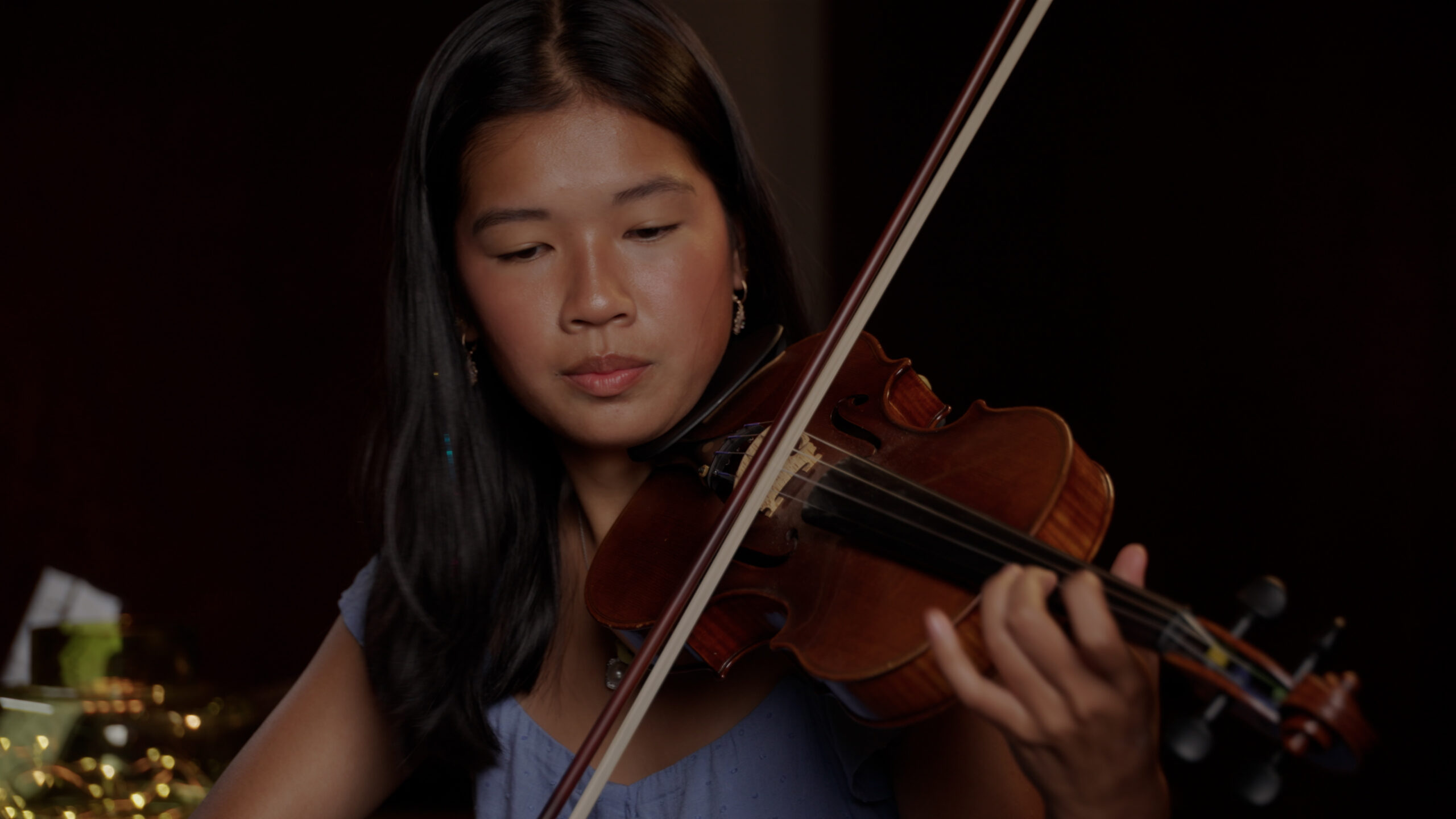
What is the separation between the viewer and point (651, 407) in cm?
86

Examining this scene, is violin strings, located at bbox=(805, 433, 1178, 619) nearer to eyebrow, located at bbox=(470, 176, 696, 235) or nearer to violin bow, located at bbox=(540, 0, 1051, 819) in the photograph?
violin bow, located at bbox=(540, 0, 1051, 819)

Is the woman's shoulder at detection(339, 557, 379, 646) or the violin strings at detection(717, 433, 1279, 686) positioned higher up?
the violin strings at detection(717, 433, 1279, 686)

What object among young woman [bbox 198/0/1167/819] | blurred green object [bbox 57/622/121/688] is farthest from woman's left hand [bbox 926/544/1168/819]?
blurred green object [bbox 57/622/121/688]

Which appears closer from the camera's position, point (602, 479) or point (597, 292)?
point (597, 292)

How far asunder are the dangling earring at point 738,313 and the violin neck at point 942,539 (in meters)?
0.29

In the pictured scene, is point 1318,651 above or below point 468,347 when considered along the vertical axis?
above

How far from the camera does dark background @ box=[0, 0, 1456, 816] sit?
108 cm

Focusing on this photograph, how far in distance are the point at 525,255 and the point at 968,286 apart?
97cm


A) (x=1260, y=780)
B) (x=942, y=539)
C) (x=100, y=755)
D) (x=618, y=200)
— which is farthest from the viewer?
(x=100, y=755)

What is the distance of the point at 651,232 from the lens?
0.83 meters

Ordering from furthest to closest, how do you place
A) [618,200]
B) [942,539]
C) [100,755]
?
[100,755]
[618,200]
[942,539]

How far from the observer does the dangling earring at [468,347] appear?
3.26ft

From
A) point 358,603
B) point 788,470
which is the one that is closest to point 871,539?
point 788,470

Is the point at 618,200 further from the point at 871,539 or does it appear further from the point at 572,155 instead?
the point at 871,539
